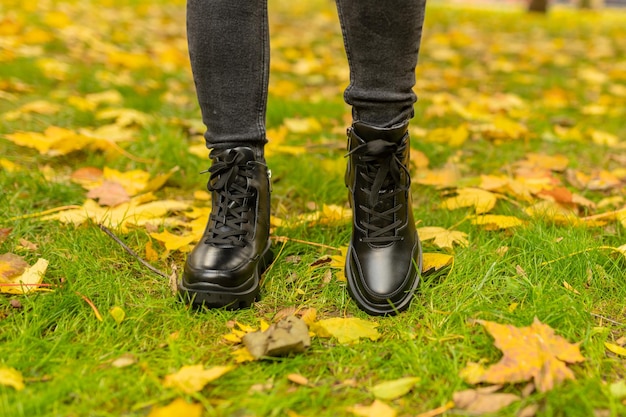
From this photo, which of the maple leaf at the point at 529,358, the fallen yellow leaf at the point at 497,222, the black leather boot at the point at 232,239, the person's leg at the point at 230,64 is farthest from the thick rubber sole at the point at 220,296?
the fallen yellow leaf at the point at 497,222

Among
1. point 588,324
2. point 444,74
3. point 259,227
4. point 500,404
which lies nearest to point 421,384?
point 500,404

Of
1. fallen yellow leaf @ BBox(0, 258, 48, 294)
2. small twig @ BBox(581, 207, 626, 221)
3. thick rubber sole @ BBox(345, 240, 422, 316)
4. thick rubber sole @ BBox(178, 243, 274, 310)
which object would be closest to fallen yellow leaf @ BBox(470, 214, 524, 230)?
small twig @ BBox(581, 207, 626, 221)

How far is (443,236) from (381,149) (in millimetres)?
380

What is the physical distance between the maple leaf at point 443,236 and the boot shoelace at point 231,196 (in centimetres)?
49

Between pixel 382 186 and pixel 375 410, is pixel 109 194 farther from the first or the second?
pixel 375 410

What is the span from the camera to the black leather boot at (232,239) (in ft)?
4.06

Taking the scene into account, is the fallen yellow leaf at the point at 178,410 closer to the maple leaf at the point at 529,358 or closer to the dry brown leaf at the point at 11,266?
the maple leaf at the point at 529,358

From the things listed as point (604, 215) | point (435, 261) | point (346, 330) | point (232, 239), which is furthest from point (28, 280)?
point (604, 215)

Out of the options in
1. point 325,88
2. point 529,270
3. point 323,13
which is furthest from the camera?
point 323,13

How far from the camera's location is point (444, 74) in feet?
12.5

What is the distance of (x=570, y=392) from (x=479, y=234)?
627mm

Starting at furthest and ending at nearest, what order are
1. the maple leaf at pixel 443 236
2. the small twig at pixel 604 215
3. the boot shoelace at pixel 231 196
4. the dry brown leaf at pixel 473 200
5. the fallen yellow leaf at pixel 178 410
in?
the dry brown leaf at pixel 473 200, the small twig at pixel 604 215, the maple leaf at pixel 443 236, the boot shoelace at pixel 231 196, the fallen yellow leaf at pixel 178 410

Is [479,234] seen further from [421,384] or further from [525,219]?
[421,384]

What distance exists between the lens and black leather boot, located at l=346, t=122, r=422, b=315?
4.04 feet
